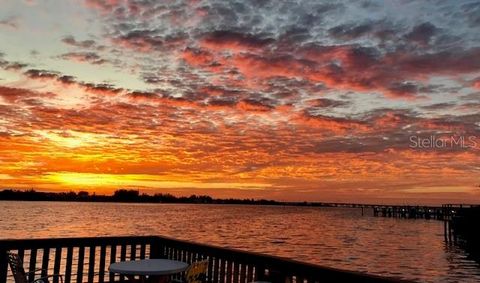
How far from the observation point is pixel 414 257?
39156mm

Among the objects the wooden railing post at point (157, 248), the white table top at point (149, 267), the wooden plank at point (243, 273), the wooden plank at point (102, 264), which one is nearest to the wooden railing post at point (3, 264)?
the wooden plank at point (102, 264)

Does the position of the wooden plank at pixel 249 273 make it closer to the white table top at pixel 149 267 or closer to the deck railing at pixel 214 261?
the deck railing at pixel 214 261

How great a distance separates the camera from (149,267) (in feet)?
20.1

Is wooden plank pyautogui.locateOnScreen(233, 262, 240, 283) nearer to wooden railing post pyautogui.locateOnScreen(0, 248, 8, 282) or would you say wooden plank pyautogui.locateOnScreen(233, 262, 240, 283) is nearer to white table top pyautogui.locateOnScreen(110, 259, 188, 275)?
white table top pyautogui.locateOnScreen(110, 259, 188, 275)

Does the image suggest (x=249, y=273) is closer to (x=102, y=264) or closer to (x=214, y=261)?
(x=214, y=261)

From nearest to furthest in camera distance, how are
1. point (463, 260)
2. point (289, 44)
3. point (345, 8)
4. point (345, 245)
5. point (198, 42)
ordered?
point (345, 8) < point (198, 42) < point (289, 44) < point (463, 260) < point (345, 245)

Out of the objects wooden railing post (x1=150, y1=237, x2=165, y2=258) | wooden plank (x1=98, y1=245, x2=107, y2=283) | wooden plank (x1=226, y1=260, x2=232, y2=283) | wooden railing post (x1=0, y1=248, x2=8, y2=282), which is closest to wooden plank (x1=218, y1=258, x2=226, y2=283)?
wooden plank (x1=226, y1=260, x2=232, y2=283)

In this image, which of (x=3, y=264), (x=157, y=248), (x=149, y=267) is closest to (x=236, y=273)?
(x=149, y=267)

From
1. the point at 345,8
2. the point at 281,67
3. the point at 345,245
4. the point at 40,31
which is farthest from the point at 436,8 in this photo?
the point at 345,245

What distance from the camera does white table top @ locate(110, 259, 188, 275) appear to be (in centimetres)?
585

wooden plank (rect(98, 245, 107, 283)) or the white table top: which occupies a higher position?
the white table top

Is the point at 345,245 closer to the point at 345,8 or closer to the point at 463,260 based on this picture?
the point at 463,260

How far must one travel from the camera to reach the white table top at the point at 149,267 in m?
5.85

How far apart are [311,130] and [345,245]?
23374 millimetres
